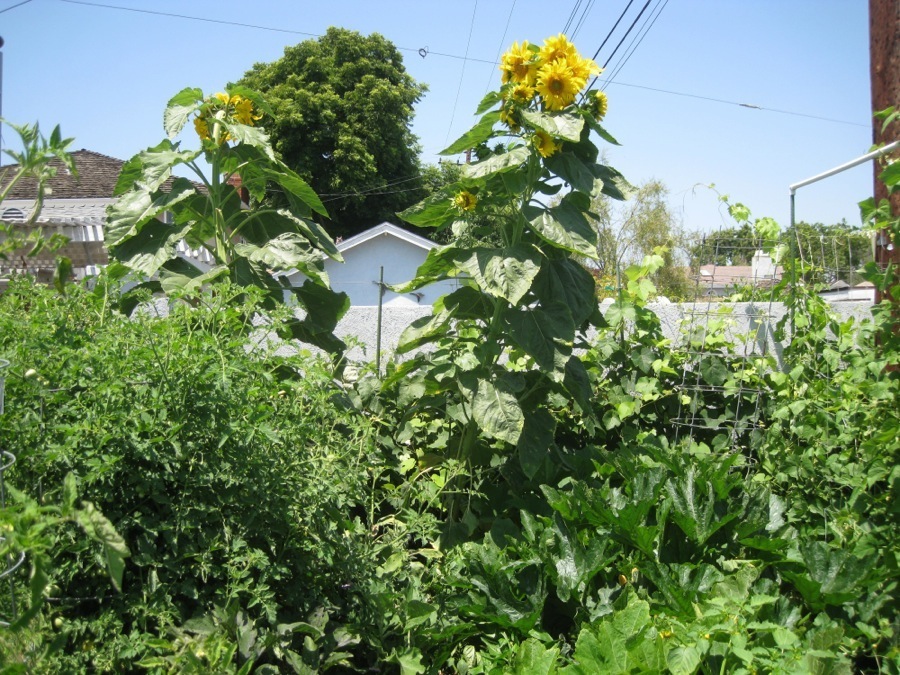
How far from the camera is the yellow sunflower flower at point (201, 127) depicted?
3.54 m

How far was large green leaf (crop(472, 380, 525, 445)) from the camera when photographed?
3.09 metres

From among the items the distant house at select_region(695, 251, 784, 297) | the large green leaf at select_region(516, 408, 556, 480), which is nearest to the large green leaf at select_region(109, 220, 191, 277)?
the large green leaf at select_region(516, 408, 556, 480)

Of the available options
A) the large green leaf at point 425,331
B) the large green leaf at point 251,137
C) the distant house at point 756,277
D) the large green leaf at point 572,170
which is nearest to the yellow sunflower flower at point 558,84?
the large green leaf at point 572,170

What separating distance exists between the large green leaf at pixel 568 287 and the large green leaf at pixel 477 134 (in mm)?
564

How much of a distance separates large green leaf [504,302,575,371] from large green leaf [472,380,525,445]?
0.18m

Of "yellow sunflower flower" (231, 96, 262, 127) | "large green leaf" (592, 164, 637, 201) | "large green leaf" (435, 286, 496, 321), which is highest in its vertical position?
"yellow sunflower flower" (231, 96, 262, 127)

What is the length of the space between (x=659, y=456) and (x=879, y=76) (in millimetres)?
1723

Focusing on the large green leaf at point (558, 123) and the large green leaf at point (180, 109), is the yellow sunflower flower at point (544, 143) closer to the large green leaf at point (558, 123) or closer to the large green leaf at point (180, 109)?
the large green leaf at point (558, 123)

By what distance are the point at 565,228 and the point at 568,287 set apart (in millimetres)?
264

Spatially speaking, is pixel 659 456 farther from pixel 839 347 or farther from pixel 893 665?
pixel 893 665

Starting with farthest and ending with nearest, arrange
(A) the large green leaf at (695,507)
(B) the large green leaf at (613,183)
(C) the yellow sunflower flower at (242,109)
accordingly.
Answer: (C) the yellow sunflower flower at (242,109) < (B) the large green leaf at (613,183) < (A) the large green leaf at (695,507)

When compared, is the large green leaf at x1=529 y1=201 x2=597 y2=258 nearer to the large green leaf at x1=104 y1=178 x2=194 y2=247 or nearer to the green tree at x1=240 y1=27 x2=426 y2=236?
the large green leaf at x1=104 y1=178 x2=194 y2=247

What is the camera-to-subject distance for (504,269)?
3158 millimetres

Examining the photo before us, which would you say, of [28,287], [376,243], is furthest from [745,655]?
[376,243]
